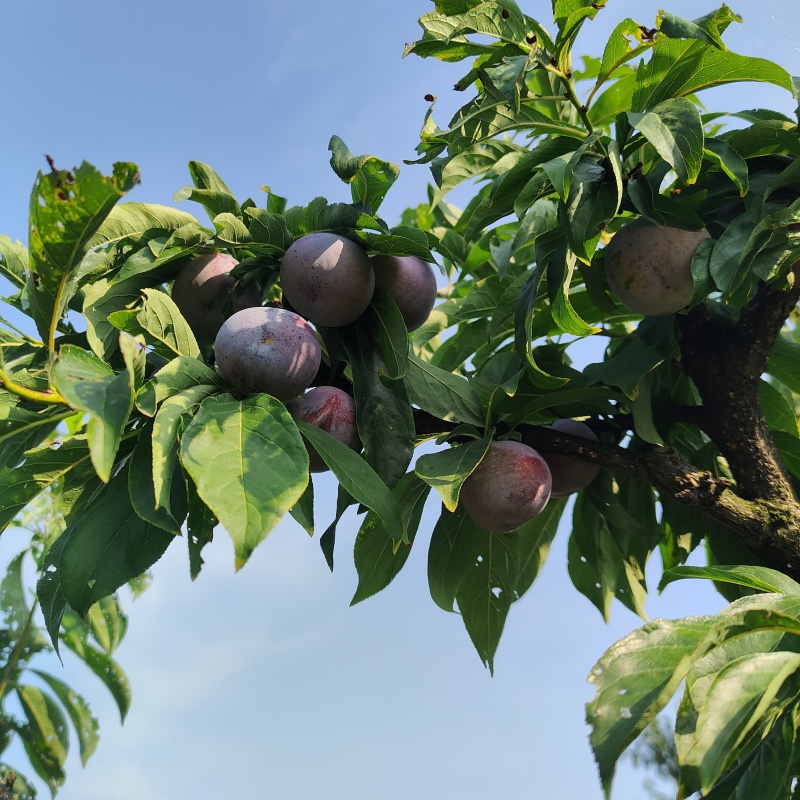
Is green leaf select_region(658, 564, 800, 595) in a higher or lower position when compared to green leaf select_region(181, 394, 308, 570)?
lower

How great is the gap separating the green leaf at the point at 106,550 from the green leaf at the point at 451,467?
0.40 m

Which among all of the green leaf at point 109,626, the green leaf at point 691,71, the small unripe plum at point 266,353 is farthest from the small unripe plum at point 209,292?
the green leaf at point 109,626

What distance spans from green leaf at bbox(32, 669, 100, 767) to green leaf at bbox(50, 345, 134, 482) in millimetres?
1933

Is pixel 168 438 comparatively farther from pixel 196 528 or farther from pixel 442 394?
pixel 442 394

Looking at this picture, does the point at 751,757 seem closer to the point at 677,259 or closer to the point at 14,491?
the point at 677,259

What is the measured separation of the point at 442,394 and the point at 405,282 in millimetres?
215

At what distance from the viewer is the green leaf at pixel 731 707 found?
0.98 metres

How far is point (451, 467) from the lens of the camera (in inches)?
54.8

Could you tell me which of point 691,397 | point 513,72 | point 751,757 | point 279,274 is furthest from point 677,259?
point 751,757

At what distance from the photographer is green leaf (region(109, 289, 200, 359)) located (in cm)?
122

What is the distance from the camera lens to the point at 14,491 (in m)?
1.26

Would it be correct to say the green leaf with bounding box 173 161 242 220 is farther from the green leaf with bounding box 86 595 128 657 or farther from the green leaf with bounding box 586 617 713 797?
the green leaf with bounding box 86 595 128 657

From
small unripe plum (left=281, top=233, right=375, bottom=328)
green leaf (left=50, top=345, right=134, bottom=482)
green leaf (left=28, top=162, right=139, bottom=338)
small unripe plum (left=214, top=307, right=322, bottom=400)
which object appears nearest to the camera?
green leaf (left=50, top=345, right=134, bottom=482)

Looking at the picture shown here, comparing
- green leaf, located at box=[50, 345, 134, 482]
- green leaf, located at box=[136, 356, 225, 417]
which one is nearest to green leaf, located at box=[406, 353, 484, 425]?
green leaf, located at box=[136, 356, 225, 417]
